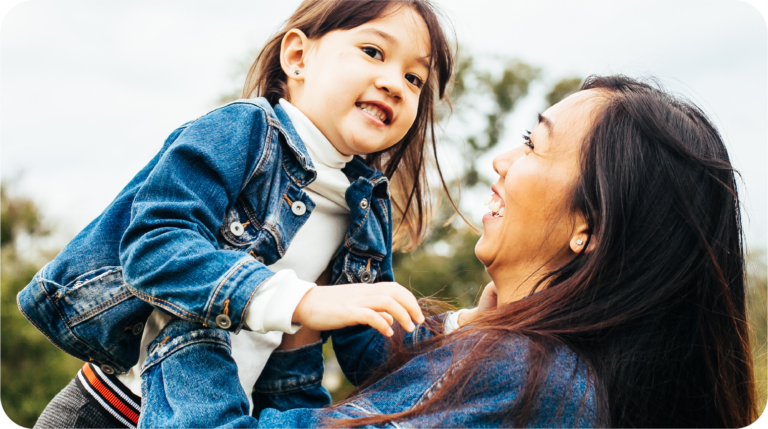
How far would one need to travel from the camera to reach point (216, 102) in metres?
11.8

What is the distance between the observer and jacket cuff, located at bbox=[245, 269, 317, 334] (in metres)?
1.34

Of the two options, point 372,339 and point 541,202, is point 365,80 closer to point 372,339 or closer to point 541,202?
point 541,202

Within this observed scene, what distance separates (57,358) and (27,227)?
4.48 meters

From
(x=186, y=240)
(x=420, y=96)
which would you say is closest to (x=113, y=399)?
(x=186, y=240)

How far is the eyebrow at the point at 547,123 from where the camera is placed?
1848mm

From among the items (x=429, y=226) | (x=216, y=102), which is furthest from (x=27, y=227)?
(x=429, y=226)

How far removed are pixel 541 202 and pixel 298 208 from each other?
738 millimetres

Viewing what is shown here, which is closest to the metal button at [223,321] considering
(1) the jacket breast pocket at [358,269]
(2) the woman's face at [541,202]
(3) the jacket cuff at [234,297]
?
(3) the jacket cuff at [234,297]

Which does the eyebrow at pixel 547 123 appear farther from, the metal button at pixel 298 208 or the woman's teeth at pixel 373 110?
the metal button at pixel 298 208

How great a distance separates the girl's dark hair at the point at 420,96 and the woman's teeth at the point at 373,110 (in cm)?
27

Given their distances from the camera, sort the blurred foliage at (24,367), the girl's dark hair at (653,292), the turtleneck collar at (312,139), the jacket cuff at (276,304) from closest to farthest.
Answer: the jacket cuff at (276,304), the girl's dark hair at (653,292), the turtleneck collar at (312,139), the blurred foliage at (24,367)

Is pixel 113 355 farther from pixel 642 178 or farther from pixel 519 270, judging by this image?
pixel 642 178

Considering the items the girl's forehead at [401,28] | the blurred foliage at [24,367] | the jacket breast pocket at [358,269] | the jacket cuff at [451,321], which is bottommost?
the blurred foliage at [24,367]

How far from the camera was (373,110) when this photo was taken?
6.37 ft
